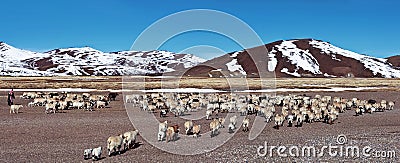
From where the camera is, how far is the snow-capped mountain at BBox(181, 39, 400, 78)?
146 m

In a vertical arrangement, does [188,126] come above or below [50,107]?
below

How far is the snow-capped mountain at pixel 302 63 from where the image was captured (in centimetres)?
14600

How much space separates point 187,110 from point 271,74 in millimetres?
112535

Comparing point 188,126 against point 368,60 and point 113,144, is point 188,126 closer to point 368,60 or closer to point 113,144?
point 113,144

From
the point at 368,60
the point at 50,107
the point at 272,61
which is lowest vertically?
the point at 50,107

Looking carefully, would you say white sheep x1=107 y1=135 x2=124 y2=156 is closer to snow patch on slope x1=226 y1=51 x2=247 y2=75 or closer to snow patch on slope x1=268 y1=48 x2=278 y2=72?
snow patch on slope x1=226 y1=51 x2=247 y2=75

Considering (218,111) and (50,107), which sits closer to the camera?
(218,111)

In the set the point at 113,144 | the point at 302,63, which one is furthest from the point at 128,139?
the point at 302,63

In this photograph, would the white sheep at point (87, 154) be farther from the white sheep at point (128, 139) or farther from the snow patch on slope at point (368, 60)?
the snow patch on slope at point (368, 60)

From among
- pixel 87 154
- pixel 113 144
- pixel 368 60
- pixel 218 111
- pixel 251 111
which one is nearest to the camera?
pixel 87 154

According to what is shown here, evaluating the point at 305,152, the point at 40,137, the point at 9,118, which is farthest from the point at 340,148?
the point at 9,118

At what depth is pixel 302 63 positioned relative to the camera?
152 m

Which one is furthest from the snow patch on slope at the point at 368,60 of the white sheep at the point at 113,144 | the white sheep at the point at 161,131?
the white sheep at the point at 113,144

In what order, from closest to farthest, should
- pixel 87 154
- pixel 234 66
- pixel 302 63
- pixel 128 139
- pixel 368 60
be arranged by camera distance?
pixel 87 154
pixel 128 139
pixel 302 63
pixel 234 66
pixel 368 60
